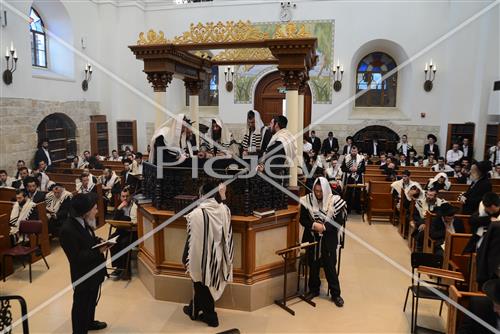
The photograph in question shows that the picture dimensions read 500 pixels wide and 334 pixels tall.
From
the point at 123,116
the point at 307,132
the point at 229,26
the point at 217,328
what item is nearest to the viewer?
the point at 217,328

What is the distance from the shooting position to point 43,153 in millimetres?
12016

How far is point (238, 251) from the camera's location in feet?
17.8

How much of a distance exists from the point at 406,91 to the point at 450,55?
1.86 m

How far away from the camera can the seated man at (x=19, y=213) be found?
6950 mm

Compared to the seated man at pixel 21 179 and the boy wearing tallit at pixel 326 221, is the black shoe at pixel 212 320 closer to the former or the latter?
the boy wearing tallit at pixel 326 221

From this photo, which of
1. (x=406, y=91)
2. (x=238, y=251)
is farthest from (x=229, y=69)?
(x=238, y=251)

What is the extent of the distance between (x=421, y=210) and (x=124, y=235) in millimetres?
5561

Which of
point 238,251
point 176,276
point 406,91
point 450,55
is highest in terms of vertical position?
point 450,55

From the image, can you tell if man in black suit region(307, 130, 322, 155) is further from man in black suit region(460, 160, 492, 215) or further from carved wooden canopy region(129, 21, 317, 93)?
man in black suit region(460, 160, 492, 215)

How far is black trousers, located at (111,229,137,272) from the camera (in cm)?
655

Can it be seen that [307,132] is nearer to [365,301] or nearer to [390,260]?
[390,260]

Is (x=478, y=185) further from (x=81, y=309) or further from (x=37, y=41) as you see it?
(x=37, y=41)

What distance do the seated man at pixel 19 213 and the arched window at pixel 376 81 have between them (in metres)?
12.1

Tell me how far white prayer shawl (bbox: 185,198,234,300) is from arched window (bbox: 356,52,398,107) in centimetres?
1190
